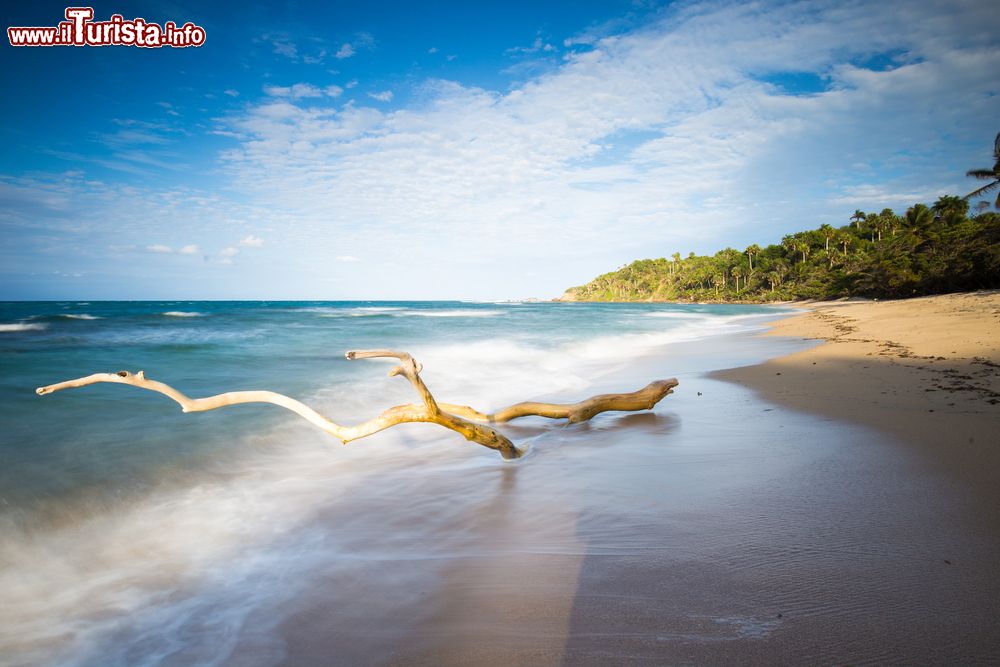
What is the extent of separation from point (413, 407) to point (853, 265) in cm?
7175

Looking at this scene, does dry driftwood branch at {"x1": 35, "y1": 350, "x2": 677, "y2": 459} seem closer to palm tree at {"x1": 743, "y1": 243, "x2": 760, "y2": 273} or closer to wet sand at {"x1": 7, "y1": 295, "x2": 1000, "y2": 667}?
wet sand at {"x1": 7, "y1": 295, "x2": 1000, "y2": 667}

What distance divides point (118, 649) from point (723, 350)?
14670mm

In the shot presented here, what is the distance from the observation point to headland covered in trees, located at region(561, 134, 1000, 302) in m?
29.5

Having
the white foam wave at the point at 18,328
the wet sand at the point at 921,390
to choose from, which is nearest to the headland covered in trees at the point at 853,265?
the wet sand at the point at 921,390

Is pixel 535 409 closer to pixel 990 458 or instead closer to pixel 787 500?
pixel 787 500

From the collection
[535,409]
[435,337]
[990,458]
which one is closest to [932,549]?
[990,458]

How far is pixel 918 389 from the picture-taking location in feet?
19.6

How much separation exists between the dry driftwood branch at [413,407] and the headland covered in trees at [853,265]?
32.6 metres

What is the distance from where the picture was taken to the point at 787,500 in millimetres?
3178

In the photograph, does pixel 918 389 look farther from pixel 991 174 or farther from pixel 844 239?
pixel 844 239

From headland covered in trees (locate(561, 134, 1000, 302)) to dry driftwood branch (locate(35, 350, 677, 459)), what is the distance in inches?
1284

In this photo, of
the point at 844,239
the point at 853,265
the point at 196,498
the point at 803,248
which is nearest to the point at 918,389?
the point at 196,498

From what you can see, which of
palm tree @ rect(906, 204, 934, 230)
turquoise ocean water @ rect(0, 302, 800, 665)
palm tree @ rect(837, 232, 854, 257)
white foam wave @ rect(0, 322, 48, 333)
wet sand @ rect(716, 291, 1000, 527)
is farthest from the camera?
palm tree @ rect(837, 232, 854, 257)

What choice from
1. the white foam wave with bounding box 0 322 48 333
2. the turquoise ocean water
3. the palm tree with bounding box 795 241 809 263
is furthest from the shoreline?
the palm tree with bounding box 795 241 809 263
